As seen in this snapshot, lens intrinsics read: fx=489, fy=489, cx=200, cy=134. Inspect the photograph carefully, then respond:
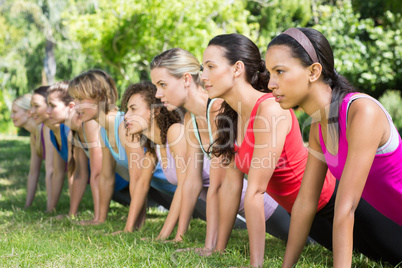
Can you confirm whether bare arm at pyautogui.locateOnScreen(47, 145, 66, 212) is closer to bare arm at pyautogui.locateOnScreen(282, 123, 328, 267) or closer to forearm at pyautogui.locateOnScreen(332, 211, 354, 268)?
bare arm at pyautogui.locateOnScreen(282, 123, 328, 267)

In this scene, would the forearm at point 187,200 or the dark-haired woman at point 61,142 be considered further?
the dark-haired woman at point 61,142

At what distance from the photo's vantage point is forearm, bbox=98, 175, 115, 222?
17.3ft

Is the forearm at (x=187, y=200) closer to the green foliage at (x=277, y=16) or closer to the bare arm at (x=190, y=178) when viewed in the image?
the bare arm at (x=190, y=178)

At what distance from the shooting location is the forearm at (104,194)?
5277 mm

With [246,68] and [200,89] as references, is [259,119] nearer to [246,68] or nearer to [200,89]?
[246,68]

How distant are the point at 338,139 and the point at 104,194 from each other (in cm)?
319

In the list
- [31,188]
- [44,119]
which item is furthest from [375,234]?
[31,188]

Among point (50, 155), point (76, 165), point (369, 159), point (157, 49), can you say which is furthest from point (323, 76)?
point (157, 49)

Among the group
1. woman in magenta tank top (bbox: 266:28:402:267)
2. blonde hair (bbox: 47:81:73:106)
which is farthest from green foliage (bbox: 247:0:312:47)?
woman in magenta tank top (bbox: 266:28:402:267)

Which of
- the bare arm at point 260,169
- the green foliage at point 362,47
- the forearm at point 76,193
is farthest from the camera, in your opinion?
the green foliage at point 362,47

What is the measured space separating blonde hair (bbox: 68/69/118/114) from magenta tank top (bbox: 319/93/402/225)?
117 inches

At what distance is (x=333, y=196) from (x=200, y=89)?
→ 1464 millimetres

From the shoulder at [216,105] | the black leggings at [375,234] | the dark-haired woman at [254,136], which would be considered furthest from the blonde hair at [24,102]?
the black leggings at [375,234]

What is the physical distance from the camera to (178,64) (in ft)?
13.7
